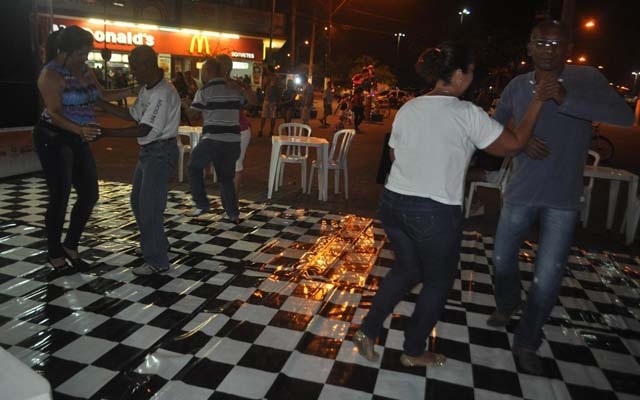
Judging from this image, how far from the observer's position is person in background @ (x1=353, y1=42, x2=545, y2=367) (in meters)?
2.14

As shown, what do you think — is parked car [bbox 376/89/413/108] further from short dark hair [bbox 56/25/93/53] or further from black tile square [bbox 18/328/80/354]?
black tile square [bbox 18/328/80/354]

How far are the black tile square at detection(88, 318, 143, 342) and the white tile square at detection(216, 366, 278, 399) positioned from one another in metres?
0.71

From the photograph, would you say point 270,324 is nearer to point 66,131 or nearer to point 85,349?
point 85,349

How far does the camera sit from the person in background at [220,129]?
4.67 meters

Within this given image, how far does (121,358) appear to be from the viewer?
2488mm

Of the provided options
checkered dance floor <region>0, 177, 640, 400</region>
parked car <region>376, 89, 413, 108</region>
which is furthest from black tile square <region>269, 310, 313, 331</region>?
parked car <region>376, 89, 413, 108</region>

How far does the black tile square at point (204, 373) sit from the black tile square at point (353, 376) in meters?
0.52

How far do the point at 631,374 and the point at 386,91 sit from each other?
77.9 ft

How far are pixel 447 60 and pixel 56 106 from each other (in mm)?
2456

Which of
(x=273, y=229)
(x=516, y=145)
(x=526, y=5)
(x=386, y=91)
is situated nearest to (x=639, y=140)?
(x=526, y=5)

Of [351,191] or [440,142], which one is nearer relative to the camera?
[440,142]

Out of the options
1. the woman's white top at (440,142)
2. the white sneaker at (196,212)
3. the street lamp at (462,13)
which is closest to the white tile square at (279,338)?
the woman's white top at (440,142)

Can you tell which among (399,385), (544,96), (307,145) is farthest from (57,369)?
(307,145)

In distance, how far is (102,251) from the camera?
3965 millimetres
